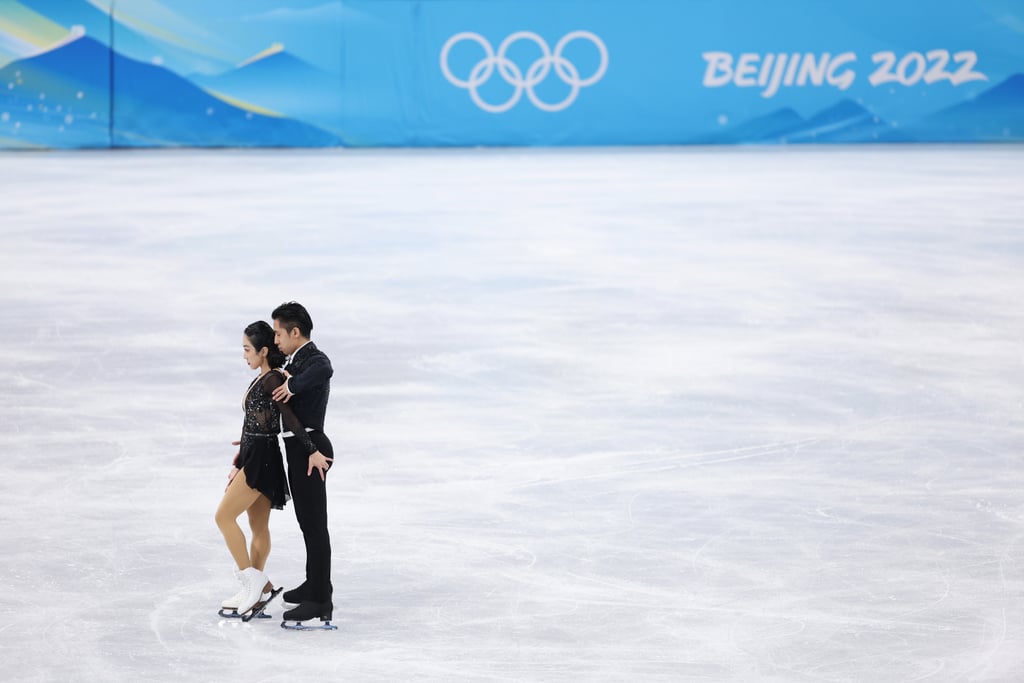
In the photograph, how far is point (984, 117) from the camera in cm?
2464

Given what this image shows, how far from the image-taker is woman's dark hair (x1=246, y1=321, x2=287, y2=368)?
5.06m

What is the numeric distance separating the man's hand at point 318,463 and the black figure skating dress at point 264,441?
0.08 meters

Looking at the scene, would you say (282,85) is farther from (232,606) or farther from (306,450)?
(306,450)

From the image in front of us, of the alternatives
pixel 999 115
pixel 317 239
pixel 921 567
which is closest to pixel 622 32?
pixel 999 115

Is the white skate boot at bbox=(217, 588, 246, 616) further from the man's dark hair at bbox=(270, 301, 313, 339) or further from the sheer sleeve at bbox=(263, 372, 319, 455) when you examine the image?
the man's dark hair at bbox=(270, 301, 313, 339)

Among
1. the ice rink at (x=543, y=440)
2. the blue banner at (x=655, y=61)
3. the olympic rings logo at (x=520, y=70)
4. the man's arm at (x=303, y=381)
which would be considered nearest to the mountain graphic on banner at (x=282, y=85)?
the blue banner at (x=655, y=61)

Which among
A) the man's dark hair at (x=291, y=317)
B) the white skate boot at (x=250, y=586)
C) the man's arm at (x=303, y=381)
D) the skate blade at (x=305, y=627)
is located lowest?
the skate blade at (x=305, y=627)

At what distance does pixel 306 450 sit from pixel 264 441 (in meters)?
0.16

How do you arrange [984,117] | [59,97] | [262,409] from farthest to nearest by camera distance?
1. [984,117]
2. [59,97]
3. [262,409]

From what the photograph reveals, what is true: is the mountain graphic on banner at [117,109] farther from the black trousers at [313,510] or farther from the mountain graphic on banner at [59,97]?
the black trousers at [313,510]

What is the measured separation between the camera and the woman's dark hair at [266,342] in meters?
5.06

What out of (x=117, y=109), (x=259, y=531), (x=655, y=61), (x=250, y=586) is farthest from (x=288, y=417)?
(x=117, y=109)

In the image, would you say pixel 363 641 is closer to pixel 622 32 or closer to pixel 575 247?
pixel 575 247

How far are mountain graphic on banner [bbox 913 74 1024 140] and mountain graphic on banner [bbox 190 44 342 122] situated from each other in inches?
365
